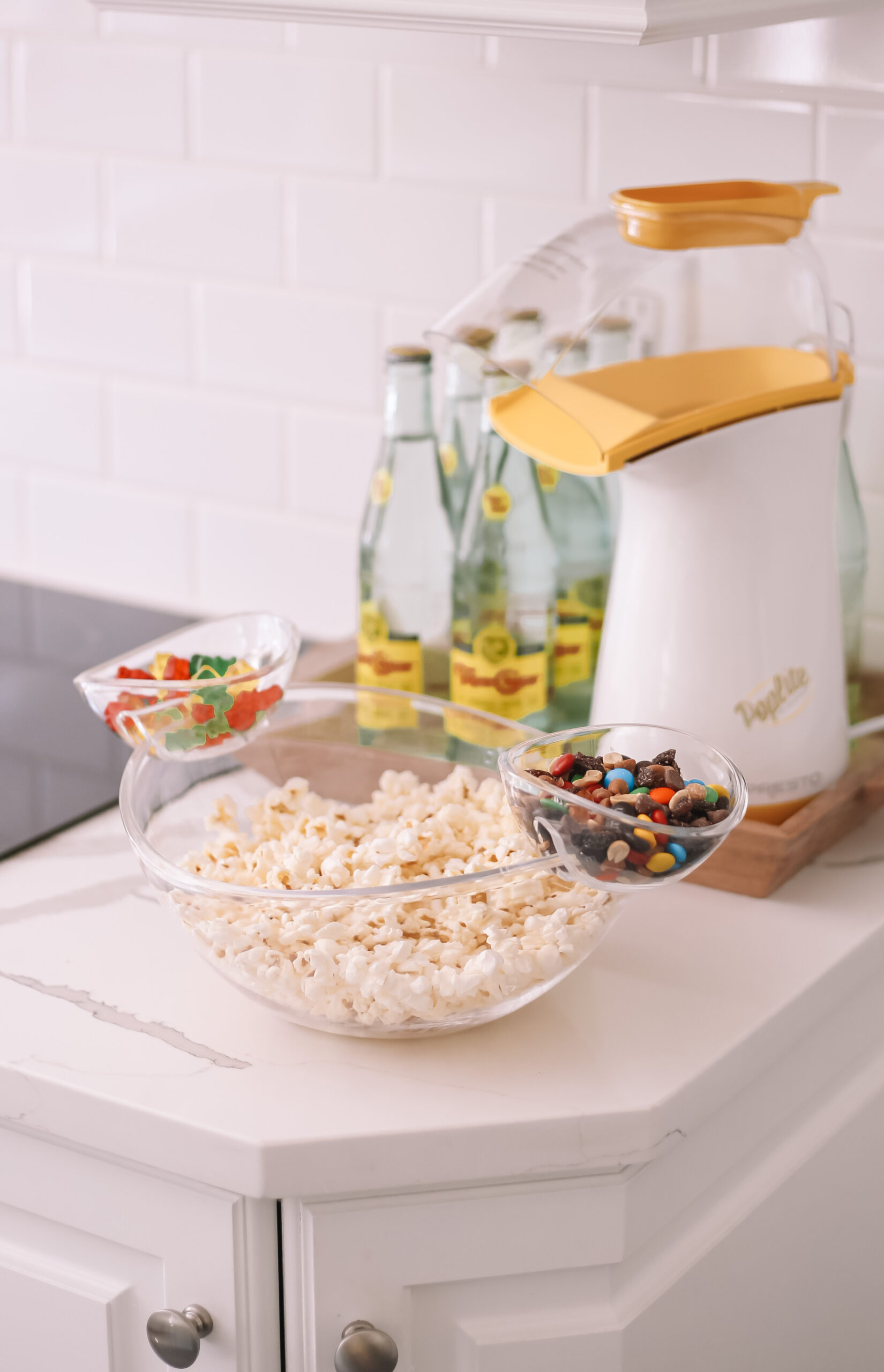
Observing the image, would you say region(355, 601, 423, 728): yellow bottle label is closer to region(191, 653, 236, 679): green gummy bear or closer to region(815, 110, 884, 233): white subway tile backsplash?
region(191, 653, 236, 679): green gummy bear

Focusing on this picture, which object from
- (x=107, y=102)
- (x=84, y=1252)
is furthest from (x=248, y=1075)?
(x=107, y=102)

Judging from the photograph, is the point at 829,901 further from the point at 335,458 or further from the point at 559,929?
the point at 335,458

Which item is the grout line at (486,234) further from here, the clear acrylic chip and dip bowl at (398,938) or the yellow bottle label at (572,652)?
the clear acrylic chip and dip bowl at (398,938)

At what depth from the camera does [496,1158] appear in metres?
0.69

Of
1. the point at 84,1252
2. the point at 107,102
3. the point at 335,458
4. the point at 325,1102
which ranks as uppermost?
the point at 107,102

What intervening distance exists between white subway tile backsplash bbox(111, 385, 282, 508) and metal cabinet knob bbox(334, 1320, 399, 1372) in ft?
2.82

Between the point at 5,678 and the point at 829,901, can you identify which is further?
the point at 5,678

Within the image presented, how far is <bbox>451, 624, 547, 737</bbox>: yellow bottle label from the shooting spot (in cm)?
100

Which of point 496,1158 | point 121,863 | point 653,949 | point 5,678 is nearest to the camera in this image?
point 496,1158

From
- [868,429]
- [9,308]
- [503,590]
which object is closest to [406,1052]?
[503,590]

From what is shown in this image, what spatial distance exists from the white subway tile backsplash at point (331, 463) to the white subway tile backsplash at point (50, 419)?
0.25 meters

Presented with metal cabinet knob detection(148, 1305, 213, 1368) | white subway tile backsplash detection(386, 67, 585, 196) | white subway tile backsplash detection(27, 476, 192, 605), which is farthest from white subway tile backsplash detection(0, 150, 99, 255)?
metal cabinet knob detection(148, 1305, 213, 1368)

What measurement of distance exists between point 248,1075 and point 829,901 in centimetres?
38

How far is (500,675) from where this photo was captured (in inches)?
39.5
